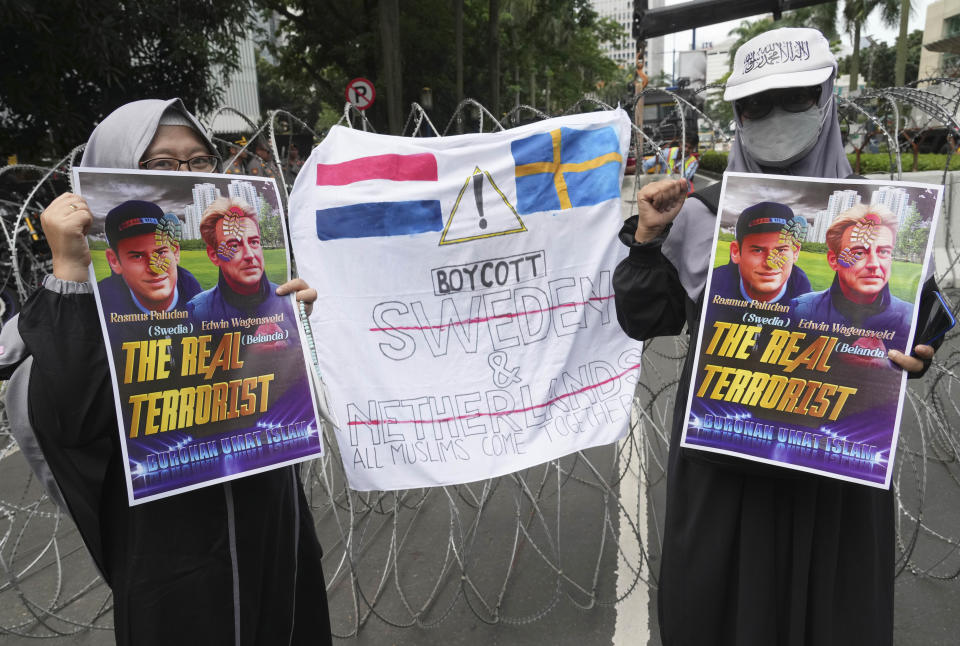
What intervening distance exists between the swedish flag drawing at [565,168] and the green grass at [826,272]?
48.6 inches

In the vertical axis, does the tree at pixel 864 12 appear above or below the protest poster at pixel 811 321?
above

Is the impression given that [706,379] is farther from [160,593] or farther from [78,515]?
[78,515]

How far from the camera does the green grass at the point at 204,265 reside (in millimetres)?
1680

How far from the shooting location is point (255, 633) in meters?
2.02

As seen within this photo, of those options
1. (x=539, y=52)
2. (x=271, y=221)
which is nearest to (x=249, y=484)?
(x=271, y=221)

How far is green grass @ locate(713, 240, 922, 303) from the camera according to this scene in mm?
1815

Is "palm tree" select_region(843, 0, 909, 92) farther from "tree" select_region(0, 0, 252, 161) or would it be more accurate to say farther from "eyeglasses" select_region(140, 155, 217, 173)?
"eyeglasses" select_region(140, 155, 217, 173)

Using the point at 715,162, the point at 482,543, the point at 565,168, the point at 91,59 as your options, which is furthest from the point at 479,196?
the point at 715,162

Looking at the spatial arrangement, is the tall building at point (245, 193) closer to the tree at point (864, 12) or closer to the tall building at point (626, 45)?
the tree at point (864, 12)

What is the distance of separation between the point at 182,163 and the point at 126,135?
5.9 inches

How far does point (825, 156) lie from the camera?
210 cm

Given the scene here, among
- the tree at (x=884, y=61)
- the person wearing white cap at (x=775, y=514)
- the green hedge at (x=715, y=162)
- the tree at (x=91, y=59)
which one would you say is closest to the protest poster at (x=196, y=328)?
the person wearing white cap at (x=775, y=514)

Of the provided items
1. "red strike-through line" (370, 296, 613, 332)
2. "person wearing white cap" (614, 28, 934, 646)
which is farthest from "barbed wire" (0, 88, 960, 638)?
"person wearing white cap" (614, 28, 934, 646)

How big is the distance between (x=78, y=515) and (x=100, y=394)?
336mm
